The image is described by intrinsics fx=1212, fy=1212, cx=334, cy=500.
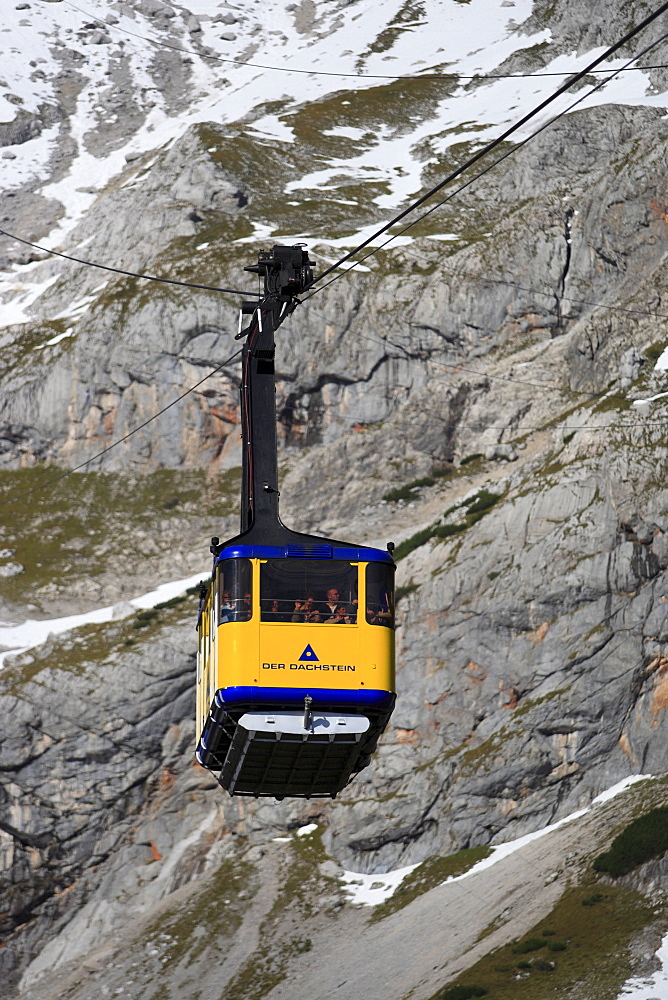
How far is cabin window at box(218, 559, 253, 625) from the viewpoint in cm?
2508

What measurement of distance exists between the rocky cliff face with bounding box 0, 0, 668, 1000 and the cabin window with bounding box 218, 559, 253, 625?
115 feet

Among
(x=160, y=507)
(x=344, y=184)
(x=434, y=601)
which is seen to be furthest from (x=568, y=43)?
(x=434, y=601)

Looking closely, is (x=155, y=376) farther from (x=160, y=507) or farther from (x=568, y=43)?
(x=568, y=43)

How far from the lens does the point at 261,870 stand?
7100 centimetres

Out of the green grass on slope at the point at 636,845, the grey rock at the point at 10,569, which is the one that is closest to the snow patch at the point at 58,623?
the grey rock at the point at 10,569

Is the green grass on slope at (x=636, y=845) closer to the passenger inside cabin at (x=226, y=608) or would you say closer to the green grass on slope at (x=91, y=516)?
the passenger inside cabin at (x=226, y=608)

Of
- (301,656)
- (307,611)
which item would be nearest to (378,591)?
(307,611)

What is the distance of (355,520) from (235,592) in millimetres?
64760

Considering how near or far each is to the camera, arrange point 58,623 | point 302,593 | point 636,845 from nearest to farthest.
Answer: point 302,593 → point 636,845 → point 58,623

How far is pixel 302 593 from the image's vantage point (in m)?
25.2

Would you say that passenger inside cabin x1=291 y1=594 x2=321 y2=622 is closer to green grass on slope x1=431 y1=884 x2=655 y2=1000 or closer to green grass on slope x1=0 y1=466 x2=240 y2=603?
green grass on slope x1=431 y1=884 x2=655 y2=1000

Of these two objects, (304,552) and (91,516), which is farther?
(91,516)

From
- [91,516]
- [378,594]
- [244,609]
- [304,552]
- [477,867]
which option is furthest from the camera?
[91,516]

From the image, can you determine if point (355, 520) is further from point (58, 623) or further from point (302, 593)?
point (302, 593)
